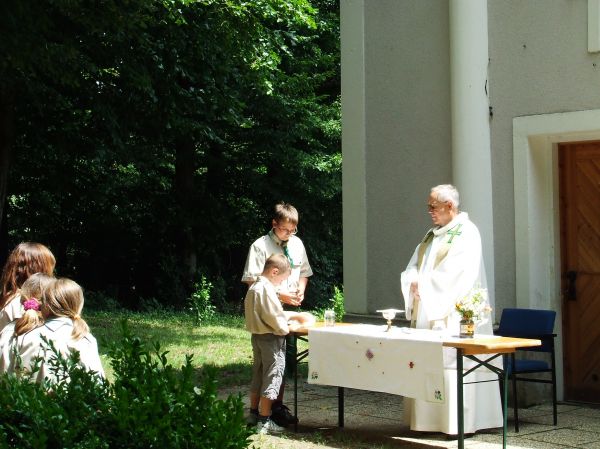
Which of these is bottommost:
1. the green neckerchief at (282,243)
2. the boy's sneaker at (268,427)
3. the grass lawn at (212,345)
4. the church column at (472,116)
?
the boy's sneaker at (268,427)

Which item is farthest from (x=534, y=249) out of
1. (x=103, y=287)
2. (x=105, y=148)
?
(x=103, y=287)

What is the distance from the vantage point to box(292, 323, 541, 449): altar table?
22.1ft

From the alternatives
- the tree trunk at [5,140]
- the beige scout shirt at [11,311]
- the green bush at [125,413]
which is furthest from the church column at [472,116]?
the tree trunk at [5,140]

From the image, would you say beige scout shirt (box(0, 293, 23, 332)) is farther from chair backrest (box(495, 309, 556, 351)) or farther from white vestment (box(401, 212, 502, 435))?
chair backrest (box(495, 309, 556, 351))

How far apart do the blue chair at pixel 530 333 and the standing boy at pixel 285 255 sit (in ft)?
5.74

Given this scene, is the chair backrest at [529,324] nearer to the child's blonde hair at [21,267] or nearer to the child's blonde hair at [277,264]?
the child's blonde hair at [277,264]

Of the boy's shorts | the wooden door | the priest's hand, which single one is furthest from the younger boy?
the wooden door

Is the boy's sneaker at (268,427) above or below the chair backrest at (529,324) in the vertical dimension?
below

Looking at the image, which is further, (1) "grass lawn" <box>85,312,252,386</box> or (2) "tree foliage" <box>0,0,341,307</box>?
(2) "tree foliage" <box>0,0,341,307</box>

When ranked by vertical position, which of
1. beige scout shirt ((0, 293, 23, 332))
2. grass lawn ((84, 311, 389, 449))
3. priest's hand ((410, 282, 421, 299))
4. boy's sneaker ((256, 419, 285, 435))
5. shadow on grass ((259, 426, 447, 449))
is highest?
priest's hand ((410, 282, 421, 299))

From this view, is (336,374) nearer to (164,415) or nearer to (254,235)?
(164,415)

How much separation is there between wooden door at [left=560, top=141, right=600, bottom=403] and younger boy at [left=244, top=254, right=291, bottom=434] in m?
2.92

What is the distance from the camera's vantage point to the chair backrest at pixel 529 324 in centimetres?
836

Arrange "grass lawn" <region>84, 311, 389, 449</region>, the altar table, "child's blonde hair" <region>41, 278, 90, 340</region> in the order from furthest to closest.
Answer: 1. "grass lawn" <region>84, 311, 389, 449</region>
2. the altar table
3. "child's blonde hair" <region>41, 278, 90, 340</region>
